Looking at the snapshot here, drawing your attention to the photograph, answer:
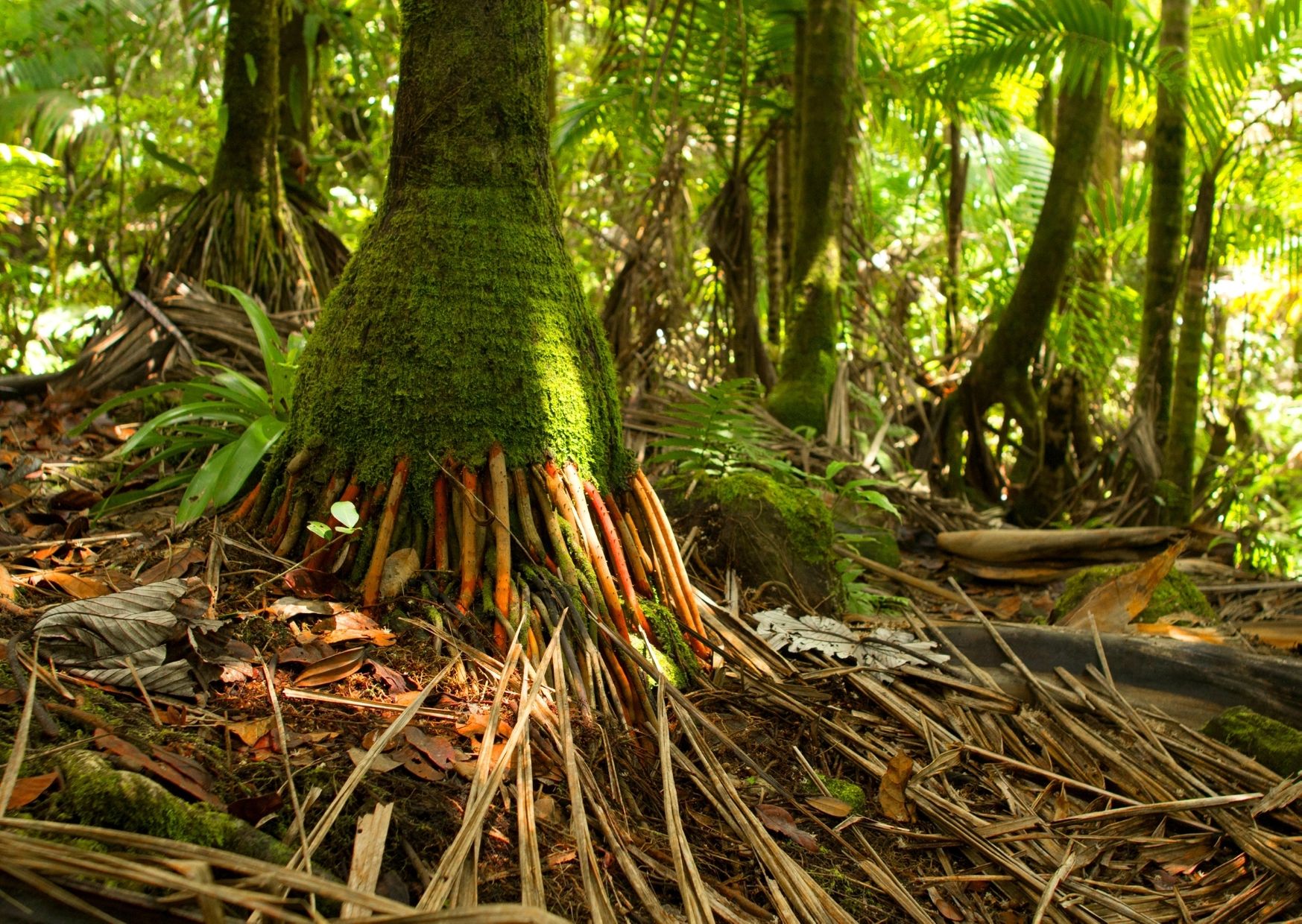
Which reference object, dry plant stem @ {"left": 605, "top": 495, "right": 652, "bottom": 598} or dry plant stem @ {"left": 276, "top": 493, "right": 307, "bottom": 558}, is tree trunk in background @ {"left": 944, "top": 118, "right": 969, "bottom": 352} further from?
dry plant stem @ {"left": 276, "top": 493, "right": 307, "bottom": 558}

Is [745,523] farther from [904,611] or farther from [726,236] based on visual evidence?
[726,236]

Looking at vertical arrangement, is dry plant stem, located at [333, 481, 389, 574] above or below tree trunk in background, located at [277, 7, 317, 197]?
below

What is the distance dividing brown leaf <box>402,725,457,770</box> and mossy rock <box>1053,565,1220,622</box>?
2296 mm

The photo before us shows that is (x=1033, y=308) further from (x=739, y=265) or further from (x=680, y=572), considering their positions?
(x=680, y=572)

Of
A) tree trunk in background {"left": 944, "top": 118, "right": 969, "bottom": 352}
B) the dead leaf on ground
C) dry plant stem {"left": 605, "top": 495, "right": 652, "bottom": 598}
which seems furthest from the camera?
tree trunk in background {"left": 944, "top": 118, "right": 969, "bottom": 352}

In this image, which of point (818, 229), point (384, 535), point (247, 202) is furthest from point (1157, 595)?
point (247, 202)

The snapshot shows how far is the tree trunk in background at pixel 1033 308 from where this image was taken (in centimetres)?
481

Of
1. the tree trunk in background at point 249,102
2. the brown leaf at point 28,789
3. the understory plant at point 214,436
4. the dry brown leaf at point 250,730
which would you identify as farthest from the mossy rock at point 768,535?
the tree trunk in background at point 249,102

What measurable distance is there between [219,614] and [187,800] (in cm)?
53

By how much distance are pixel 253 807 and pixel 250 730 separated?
0.21 metres

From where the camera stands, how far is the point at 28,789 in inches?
44.5

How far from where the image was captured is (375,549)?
1.83m

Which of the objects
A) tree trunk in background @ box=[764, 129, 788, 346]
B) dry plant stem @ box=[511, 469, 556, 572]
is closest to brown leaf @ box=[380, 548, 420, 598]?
dry plant stem @ box=[511, 469, 556, 572]

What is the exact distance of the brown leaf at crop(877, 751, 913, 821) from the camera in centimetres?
177
